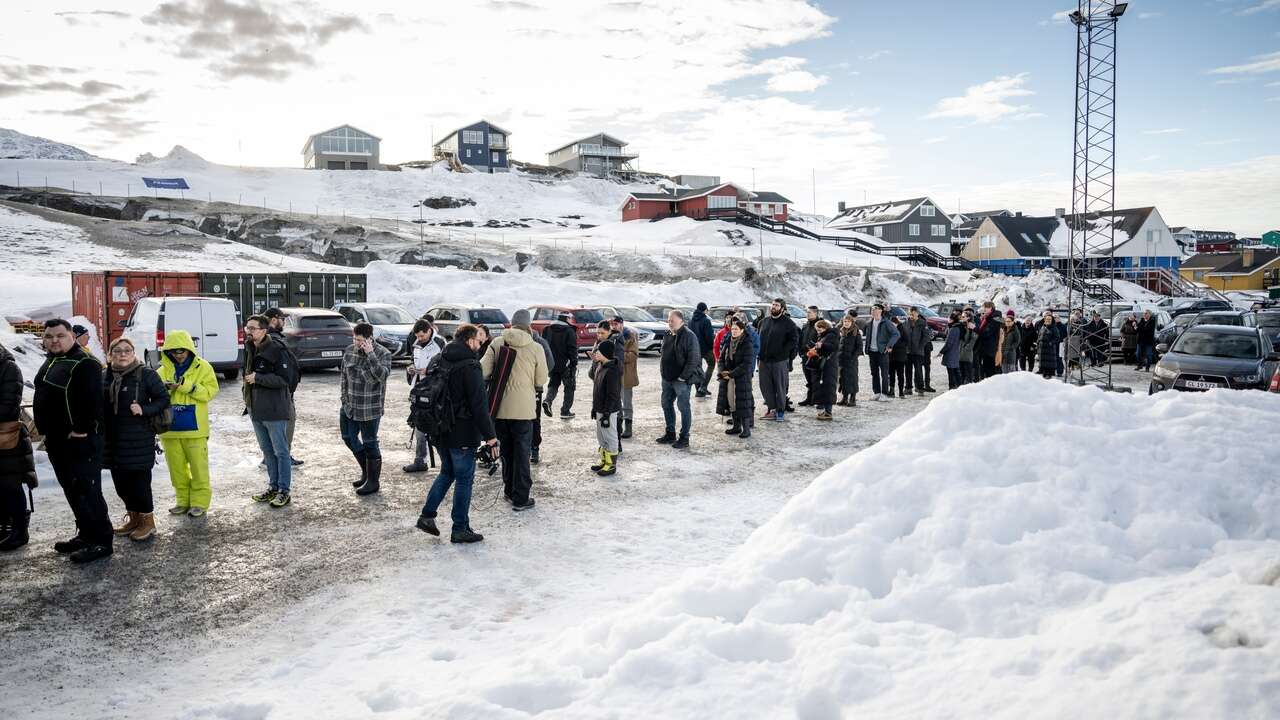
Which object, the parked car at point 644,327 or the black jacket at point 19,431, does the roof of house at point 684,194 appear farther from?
the black jacket at point 19,431

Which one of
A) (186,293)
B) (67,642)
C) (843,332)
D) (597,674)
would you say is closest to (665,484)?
(597,674)

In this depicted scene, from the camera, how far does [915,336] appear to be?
52.3 feet

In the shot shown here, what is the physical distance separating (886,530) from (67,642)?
16.3 ft

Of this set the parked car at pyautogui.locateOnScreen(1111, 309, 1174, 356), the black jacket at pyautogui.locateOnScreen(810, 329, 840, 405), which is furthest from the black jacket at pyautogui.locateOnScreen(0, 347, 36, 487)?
the parked car at pyautogui.locateOnScreen(1111, 309, 1174, 356)

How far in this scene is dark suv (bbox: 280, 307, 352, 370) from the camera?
17578mm

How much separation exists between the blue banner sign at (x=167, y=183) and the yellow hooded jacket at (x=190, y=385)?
77140mm

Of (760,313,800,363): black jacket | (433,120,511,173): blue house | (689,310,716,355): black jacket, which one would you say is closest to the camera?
(760,313,800,363): black jacket

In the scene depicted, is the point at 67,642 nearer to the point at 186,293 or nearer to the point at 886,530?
the point at 886,530

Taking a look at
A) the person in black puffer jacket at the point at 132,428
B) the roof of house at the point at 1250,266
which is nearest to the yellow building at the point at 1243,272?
the roof of house at the point at 1250,266

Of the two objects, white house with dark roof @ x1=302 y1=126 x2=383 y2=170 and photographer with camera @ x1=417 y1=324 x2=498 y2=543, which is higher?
white house with dark roof @ x1=302 y1=126 x2=383 y2=170

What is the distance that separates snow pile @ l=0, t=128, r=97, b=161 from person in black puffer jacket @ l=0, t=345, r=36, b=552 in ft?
518

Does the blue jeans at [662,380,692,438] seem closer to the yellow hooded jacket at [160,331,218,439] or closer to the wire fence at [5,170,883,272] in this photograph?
the yellow hooded jacket at [160,331,218,439]

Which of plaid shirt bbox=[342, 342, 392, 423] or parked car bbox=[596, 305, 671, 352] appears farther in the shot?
parked car bbox=[596, 305, 671, 352]

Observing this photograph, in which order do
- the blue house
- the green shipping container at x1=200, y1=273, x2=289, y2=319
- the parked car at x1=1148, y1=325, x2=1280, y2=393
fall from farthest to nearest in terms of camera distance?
the blue house → the green shipping container at x1=200, y1=273, x2=289, y2=319 → the parked car at x1=1148, y1=325, x2=1280, y2=393
